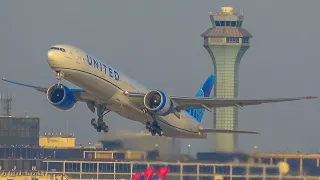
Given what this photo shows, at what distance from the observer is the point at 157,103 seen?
105625 millimetres

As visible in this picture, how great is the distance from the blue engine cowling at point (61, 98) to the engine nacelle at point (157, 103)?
6.39 metres

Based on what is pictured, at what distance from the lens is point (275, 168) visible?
417 ft

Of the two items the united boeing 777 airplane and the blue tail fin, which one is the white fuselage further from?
the blue tail fin

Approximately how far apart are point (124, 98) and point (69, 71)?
5981 mm

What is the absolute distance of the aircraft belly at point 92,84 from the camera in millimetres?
101000

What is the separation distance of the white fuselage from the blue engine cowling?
110 inches

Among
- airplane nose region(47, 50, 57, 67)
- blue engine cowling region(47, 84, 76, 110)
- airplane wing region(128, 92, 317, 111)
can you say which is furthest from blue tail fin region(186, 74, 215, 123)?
airplane nose region(47, 50, 57, 67)

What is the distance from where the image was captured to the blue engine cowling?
Answer: 351 ft

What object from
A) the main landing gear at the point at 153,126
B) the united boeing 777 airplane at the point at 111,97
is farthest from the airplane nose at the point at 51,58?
the main landing gear at the point at 153,126

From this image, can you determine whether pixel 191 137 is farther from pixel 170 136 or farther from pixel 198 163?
pixel 198 163

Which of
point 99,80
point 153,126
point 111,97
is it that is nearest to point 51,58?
point 99,80

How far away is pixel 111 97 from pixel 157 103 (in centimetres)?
379

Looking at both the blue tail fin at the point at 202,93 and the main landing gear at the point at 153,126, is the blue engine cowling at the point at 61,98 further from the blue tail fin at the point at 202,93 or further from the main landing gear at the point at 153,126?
the blue tail fin at the point at 202,93

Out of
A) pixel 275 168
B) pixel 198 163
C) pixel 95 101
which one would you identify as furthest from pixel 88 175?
pixel 95 101
